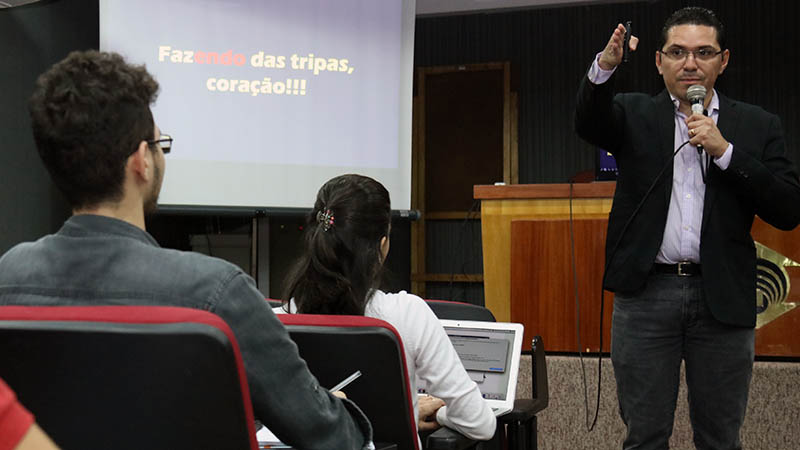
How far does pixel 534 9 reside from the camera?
23.0 ft

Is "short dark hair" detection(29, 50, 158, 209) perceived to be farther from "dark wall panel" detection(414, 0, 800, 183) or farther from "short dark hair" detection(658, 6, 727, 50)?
"dark wall panel" detection(414, 0, 800, 183)

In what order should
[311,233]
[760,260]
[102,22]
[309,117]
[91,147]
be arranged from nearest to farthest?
[91,147] < [311,233] < [760,260] < [102,22] < [309,117]

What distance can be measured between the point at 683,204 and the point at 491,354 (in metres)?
0.69

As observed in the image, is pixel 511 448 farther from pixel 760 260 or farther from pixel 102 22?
pixel 102 22

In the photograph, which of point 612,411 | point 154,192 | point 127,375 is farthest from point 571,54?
point 127,375

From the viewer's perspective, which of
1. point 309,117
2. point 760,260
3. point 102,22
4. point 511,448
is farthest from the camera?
point 309,117

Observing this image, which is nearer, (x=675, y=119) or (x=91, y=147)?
(x=91, y=147)

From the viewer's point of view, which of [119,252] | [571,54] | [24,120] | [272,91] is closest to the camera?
[119,252]

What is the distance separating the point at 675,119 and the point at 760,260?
118cm

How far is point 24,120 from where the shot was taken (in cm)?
379

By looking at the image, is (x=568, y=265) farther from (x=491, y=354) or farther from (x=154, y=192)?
(x=154, y=192)

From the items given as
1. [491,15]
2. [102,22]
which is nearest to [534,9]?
[491,15]

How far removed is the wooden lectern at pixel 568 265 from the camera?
3049 mm

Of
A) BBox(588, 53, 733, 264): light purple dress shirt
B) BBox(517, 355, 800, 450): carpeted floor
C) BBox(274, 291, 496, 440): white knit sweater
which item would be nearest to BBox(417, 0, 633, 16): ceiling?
BBox(517, 355, 800, 450): carpeted floor
